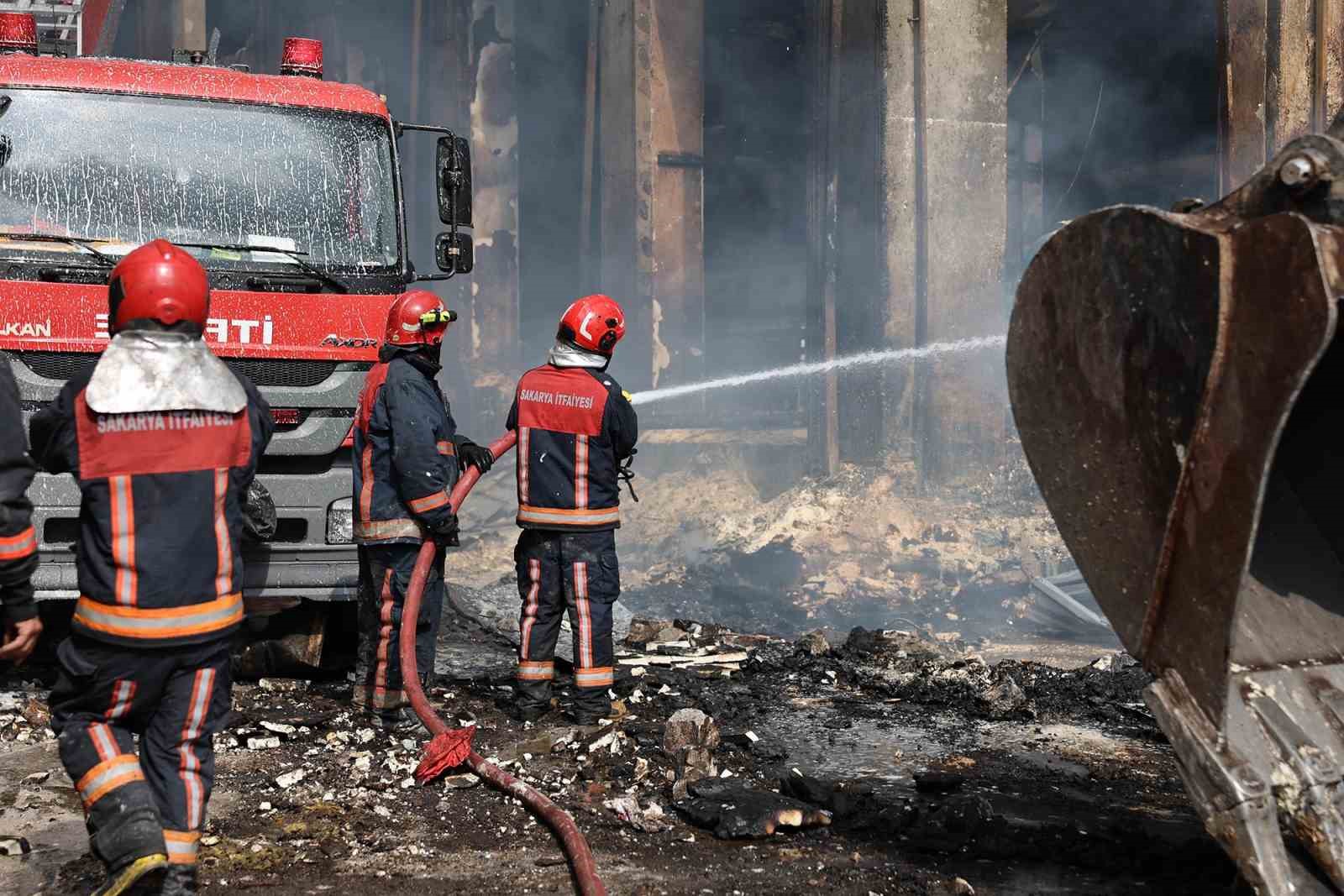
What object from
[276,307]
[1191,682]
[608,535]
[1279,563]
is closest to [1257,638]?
[1279,563]

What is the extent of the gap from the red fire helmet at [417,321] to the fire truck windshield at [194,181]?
60cm

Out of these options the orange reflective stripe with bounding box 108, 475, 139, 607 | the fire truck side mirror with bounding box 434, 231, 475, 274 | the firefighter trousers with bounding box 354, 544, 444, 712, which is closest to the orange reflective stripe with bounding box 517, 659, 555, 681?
the firefighter trousers with bounding box 354, 544, 444, 712

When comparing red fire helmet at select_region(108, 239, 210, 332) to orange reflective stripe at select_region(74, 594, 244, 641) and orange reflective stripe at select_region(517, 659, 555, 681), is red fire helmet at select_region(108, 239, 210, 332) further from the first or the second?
orange reflective stripe at select_region(517, 659, 555, 681)

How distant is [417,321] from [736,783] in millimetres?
2382

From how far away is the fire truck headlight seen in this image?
5938 mm

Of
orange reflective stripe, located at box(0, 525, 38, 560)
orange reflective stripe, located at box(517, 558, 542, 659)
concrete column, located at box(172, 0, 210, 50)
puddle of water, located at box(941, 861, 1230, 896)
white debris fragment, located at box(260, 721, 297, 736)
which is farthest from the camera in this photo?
concrete column, located at box(172, 0, 210, 50)

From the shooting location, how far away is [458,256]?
679 cm

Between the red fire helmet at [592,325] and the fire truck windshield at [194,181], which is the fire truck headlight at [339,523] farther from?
the red fire helmet at [592,325]

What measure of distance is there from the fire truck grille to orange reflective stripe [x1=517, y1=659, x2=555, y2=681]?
1.57 metres

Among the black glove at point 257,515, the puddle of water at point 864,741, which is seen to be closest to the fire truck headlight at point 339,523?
the black glove at point 257,515

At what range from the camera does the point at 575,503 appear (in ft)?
18.9

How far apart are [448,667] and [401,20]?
38.3ft

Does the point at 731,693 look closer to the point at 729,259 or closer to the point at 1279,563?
the point at 1279,563

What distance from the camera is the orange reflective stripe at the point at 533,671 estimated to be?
588 cm
